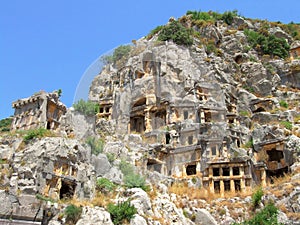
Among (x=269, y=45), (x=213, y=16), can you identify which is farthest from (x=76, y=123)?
(x=213, y=16)

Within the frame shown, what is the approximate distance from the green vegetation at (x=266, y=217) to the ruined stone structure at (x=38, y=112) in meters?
23.1

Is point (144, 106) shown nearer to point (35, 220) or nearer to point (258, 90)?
point (258, 90)

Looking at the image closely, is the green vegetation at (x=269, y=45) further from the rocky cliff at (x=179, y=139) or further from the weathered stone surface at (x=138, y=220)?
the weathered stone surface at (x=138, y=220)

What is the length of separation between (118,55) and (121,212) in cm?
3325

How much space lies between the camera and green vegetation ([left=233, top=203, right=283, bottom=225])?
77.3 feet

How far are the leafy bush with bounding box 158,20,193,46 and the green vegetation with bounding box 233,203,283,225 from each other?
110ft

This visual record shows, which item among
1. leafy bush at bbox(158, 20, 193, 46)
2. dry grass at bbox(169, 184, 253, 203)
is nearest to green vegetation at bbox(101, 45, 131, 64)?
leafy bush at bbox(158, 20, 193, 46)

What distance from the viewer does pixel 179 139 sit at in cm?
3994

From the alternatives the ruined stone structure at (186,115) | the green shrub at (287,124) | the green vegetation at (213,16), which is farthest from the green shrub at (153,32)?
the green shrub at (287,124)

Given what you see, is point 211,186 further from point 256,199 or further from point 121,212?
point 121,212

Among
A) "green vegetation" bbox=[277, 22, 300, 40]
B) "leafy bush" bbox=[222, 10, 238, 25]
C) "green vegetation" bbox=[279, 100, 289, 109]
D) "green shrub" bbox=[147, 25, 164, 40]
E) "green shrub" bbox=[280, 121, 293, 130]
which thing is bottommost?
"green shrub" bbox=[280, 121, 293, 130]

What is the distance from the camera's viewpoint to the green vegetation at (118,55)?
49381mm

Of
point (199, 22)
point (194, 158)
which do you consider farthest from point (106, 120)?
point (199, 22)

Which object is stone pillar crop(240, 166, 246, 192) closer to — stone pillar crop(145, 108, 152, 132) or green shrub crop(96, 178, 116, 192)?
green shrub crop(96, 178, 116, 192)
